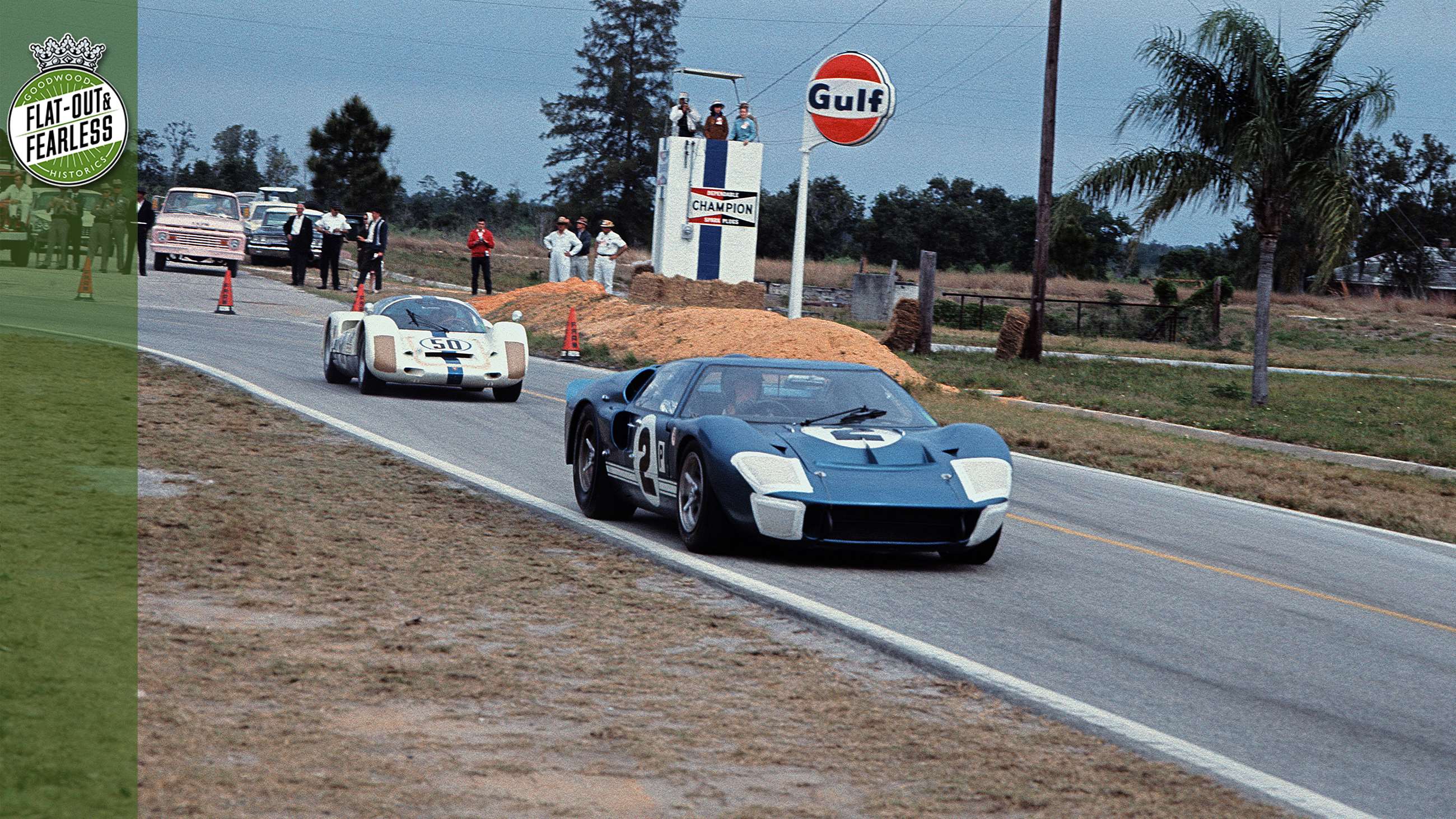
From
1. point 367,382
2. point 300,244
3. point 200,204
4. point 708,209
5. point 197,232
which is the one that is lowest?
point 367,382

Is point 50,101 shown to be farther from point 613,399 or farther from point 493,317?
point 613,399

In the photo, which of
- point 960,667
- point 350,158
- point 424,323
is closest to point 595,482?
point 960,667

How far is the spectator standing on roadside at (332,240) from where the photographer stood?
36125 millimetres

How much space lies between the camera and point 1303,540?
11.3 m

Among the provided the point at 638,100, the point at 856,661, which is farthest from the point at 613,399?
the point at 638,100

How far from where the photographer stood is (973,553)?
895 centimetres

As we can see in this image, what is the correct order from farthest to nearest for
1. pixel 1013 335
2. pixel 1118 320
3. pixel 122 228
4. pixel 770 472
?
pixel 1118 320 < pixel 122 228 < pixel 1013 335 < pixel 770 472

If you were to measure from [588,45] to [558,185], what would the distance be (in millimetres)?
8206

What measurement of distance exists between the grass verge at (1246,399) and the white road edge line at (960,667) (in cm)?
1173

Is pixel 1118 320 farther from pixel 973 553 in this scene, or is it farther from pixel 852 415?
pixel 973 553

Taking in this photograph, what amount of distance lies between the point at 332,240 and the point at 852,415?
29.9 m

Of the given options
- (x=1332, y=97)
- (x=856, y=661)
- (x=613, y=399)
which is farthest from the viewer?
(x=1332, y=97)

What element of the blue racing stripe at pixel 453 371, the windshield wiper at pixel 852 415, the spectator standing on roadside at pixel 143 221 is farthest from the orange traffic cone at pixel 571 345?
the spectator standing on roadside at pixel 143 221

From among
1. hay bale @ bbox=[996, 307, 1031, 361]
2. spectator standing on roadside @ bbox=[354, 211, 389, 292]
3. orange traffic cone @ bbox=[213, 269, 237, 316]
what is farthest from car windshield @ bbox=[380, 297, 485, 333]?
spectator standing on roadside @ bbox=[354, 211, 389, 292]
